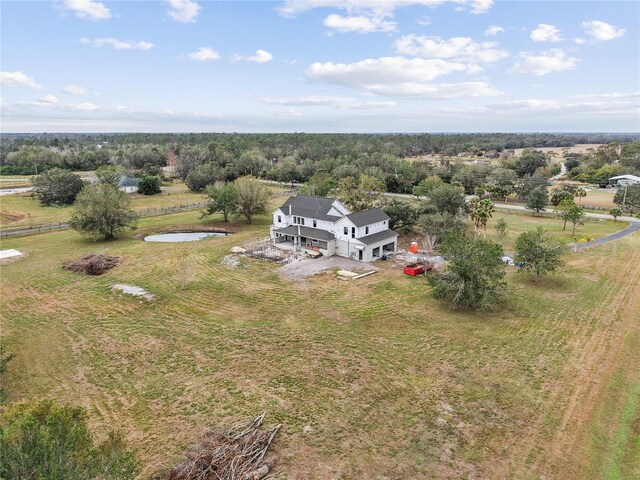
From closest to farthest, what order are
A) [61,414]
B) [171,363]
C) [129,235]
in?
[61,414] → [171,363] → [129,235]

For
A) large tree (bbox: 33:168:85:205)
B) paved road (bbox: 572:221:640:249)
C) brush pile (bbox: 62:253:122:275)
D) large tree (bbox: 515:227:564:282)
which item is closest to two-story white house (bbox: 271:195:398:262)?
large tree (bbox: 515:227:564:282)

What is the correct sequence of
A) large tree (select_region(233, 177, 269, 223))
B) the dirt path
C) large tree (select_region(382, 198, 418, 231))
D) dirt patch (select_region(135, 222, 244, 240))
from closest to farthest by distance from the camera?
1. the dirt path
2. large tree (select_region(382, 198, 418, 231))
3. dirt patch (select_region(135, 222, 244, 240))
4. large tree (select_region(233, 177, 269, 223))

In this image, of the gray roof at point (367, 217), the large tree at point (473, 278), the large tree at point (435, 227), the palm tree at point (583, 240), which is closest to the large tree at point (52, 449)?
the large tree at point (473, 278)

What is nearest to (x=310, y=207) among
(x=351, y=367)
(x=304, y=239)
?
(x=304, y=239)

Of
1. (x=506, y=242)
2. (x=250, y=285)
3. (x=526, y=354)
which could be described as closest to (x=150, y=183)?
(x=250, y=285)

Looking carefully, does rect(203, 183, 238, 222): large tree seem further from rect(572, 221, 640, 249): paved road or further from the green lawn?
rect(572, 221, 640, 249): paved road

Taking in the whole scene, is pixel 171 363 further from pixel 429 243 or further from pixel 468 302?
pixel 429 243
